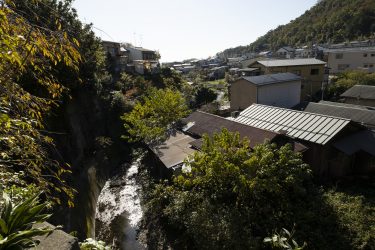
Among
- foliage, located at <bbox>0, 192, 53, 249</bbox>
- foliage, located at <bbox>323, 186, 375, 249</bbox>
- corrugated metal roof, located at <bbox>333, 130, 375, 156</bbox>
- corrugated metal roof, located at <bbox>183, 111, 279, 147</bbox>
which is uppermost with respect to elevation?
foliage, located at <bbox>0, 192, 53, 249</bbox>

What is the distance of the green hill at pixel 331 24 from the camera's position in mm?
76375

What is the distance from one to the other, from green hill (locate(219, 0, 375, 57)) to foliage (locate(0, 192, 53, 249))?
97093mm

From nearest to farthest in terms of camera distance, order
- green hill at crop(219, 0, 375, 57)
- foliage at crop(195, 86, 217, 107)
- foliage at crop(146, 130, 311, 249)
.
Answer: foliage at crop(146, 130, 311, 249) < foliage at crop(195, 86, 217, 107) < green hill at crop(219, 0, 375, 57)

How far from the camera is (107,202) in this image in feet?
59.3

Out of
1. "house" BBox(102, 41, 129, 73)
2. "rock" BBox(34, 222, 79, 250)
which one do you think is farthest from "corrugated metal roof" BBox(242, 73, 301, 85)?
"house" BBox(102, 41, 129, 73)

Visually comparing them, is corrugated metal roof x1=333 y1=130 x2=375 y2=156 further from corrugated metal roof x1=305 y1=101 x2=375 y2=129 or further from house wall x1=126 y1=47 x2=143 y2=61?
house wall x1=126 y1=47 x2=143 y2=61

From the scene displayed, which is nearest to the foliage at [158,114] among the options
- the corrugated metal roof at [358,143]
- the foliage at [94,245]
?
the corrugated metal roof at [358,143]

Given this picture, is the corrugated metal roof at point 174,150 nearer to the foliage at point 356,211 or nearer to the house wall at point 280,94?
the foliage at point 356,211

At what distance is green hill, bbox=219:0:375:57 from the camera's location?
76.4 meters

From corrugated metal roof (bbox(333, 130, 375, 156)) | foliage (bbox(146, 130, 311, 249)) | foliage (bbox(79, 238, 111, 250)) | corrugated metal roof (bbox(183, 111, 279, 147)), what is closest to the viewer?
foliage (bbox(79, 238, 111, 250))

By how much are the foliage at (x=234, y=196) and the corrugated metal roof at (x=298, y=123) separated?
11.0 feet

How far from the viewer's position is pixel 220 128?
17.7 m

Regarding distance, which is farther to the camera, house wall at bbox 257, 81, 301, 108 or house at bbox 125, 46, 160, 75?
house at bbox 125, 46, 160, 75

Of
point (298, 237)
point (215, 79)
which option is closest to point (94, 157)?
point (298, 237)
